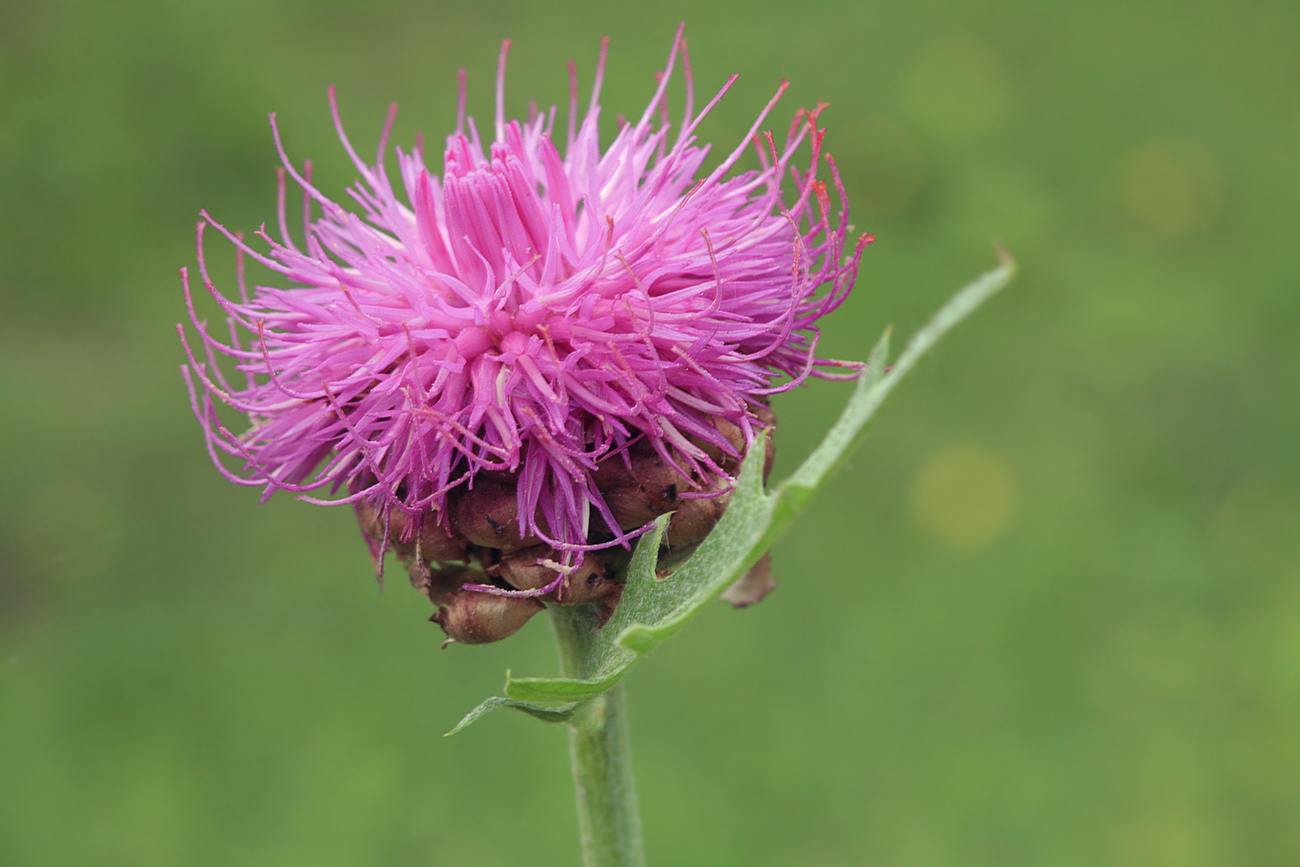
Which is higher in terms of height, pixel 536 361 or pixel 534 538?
pixel 536 361

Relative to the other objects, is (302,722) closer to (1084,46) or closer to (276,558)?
(276,558)

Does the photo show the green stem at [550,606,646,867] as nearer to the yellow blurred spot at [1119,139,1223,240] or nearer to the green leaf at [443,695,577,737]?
the green leaf at [443,695,577,737]

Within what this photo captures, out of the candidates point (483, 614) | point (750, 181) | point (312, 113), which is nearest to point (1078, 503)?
point (750, 181)

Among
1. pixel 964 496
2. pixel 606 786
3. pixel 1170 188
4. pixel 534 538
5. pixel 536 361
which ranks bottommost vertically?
pixel 964 496

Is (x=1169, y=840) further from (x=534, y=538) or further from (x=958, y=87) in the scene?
(x=958, y=87)

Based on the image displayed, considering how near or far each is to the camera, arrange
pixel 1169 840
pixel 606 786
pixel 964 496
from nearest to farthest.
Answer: pixel 606 786
pixel 1169 840
pixel 964 496

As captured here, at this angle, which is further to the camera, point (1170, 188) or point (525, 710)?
point (1170, 188)

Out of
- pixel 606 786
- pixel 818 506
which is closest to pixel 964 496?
pixel 818 506
